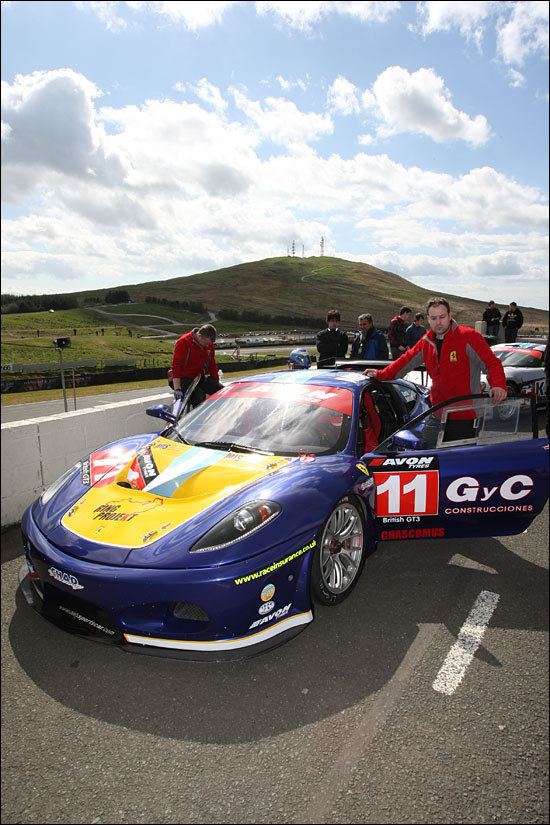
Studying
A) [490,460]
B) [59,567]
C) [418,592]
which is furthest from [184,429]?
[418,592]

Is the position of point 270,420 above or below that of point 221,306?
below

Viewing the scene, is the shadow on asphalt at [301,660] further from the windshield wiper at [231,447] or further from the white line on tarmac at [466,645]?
the windshield wiper at [231,447]

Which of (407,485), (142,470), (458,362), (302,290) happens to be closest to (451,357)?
(458,362)

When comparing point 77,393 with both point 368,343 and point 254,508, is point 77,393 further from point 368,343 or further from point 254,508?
point 368,343

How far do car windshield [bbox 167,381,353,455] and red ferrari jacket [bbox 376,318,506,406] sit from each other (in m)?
0.39

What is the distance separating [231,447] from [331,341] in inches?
25.6

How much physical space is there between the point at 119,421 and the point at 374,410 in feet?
5.44

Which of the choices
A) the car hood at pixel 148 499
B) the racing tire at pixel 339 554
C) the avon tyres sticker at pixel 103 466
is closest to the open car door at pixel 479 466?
the racing tire at pixel 339 554

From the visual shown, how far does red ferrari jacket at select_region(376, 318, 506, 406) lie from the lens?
6.38 feet

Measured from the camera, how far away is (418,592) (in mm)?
2467

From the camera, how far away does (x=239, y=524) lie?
5.01ft

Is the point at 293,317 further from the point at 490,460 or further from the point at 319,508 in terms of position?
the point at 490,460

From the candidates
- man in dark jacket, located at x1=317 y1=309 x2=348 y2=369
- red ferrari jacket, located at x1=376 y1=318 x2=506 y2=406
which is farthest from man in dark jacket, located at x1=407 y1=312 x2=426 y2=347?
man in dark jacket, located at x1=317 y1=309 x2=348 y2=369

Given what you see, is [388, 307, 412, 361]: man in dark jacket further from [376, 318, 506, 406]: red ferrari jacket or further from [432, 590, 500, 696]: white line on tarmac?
[432, 590, 500, 696]: white line on tarmac
